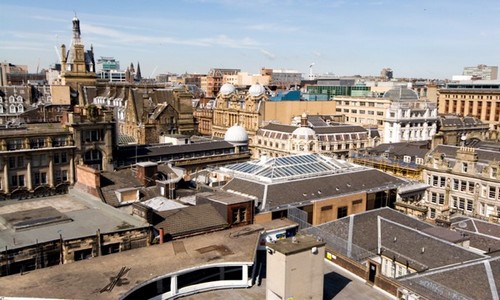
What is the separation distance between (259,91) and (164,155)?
4568cm

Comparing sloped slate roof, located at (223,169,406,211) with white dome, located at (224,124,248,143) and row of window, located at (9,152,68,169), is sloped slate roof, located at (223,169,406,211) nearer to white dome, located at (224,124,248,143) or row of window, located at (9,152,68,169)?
row of window, located at (9,152,68,169)

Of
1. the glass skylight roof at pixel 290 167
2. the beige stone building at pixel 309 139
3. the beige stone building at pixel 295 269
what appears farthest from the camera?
the beige stone building at pixel 309 139

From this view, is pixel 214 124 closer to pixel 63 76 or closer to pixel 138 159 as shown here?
pixel 63 76

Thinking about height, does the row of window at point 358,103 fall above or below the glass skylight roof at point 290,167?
above

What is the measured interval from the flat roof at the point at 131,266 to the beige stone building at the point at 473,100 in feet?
443

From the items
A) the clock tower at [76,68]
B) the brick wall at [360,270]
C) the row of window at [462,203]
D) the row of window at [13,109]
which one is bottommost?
the row of window at [462,203]

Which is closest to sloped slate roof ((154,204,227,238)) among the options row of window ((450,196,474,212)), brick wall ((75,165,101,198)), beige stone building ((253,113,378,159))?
brick wall ((75,165,101,198))

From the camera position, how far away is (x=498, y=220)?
56375 mm

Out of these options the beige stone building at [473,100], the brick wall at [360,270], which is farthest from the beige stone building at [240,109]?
the beige stone building at [473,100]

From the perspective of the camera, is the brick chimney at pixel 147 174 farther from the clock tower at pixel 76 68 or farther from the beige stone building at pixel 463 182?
the clock tower at pixel 76 68

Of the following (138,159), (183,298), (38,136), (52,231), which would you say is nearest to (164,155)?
(138,159)

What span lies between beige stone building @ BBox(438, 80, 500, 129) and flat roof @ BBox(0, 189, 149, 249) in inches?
5371

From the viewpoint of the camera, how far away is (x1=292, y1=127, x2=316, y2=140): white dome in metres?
92.9

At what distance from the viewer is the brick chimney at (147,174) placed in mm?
54688
